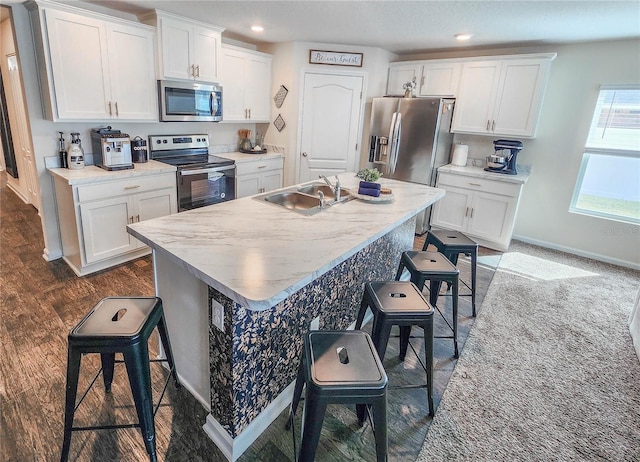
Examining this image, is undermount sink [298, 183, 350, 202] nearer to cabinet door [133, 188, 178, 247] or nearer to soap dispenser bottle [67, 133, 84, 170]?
cabinet door [133, 188, 178, 247]

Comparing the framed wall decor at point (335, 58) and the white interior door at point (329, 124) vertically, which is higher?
the framed wall decor at point (335, 58)

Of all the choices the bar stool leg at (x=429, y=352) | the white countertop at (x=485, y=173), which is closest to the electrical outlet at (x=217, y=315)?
the bar stool leg at (x=429, y=352)

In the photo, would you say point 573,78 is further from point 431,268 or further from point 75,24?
point 75,24

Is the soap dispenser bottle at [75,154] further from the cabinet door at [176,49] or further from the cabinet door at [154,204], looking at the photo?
the cabinet door at [176,49]

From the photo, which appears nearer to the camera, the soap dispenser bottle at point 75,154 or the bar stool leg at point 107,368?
the bar stool leg at point 107,368

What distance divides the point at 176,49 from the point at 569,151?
178 inches

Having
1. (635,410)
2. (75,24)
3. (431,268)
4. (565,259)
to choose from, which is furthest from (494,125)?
(75,24)

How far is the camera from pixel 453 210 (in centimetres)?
439

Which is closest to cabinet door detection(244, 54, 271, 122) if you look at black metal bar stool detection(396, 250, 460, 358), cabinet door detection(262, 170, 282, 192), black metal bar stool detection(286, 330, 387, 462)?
cabinet door detection(262, 170, 282, 192)

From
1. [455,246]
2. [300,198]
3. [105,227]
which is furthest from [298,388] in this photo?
[105,227]

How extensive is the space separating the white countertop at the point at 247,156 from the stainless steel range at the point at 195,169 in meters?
0.18

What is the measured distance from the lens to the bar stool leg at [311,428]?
3.95 feet

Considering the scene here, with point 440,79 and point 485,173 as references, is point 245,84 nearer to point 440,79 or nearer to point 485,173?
point 440,79

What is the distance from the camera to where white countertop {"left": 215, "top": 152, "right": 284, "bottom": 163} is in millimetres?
4257
